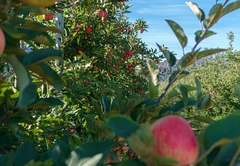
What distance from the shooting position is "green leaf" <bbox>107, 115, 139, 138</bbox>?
53 cm

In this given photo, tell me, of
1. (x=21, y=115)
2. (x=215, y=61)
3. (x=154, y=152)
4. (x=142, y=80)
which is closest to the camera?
(x=154, y=152)

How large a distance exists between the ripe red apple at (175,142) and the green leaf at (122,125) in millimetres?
39

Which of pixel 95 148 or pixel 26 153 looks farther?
pixel 26 153

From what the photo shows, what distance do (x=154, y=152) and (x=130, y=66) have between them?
17.6 feet

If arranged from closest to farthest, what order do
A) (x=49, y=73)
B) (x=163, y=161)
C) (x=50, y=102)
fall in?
(x=163, y=161)
(x=49, y=73)
(x=50, y=102)

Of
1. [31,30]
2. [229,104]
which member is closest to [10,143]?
[31,30]

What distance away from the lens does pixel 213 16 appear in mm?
832

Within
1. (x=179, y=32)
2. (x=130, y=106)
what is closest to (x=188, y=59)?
(x=179, y=32)

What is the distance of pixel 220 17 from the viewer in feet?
2.74

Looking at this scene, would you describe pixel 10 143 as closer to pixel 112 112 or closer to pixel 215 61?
pixel 112 112

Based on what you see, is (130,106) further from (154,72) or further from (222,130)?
(222,130)

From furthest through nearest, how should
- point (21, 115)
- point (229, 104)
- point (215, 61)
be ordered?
point (215, 61), point (229, 104), point (21, 115)

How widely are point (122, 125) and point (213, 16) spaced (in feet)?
1.52

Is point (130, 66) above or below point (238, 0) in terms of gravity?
below
